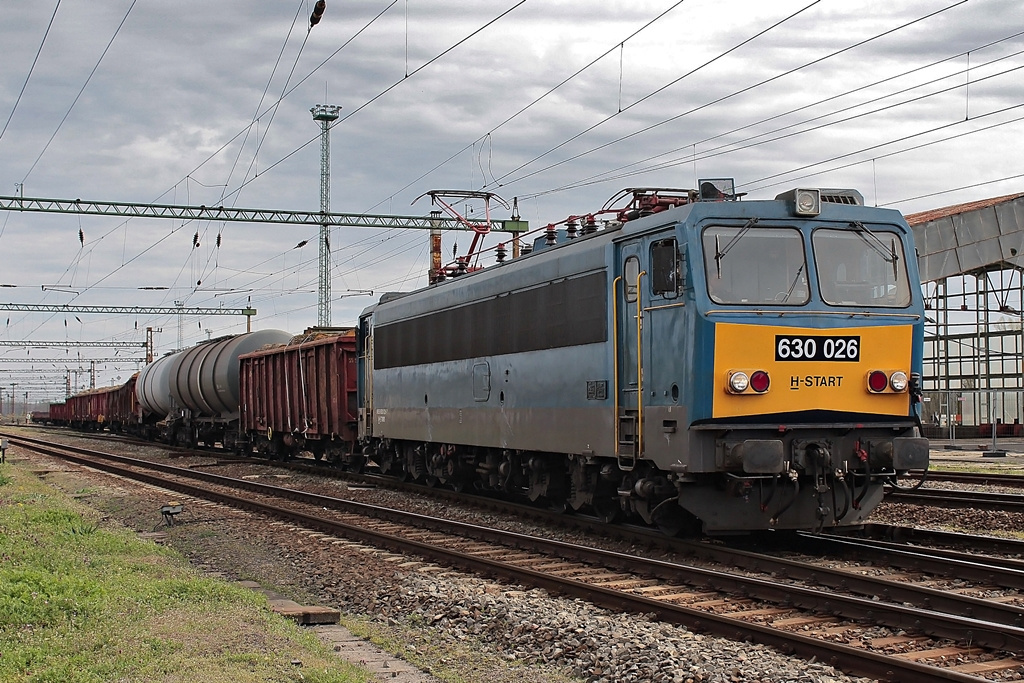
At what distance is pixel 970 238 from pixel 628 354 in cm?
2679

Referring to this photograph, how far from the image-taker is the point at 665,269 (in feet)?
38.8

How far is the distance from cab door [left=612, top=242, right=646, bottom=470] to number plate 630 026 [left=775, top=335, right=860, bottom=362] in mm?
1674

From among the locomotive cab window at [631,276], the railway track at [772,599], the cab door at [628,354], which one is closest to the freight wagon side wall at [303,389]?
the railway track at [772,599]

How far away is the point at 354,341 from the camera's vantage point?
26.6 metres

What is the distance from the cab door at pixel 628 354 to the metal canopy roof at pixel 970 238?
79.2 ft

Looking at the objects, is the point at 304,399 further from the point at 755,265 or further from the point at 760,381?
the point at 760,381

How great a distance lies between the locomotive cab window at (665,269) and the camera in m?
11.7

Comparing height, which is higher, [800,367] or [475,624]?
[800,367]

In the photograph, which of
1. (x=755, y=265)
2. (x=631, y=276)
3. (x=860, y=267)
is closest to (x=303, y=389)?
(x=631, y=276)

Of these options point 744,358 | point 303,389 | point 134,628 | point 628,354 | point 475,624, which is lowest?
point 475,624

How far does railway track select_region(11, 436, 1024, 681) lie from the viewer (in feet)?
24.2

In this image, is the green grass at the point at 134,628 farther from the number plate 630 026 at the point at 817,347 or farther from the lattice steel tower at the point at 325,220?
the lattice steel tower at the point at 325,220

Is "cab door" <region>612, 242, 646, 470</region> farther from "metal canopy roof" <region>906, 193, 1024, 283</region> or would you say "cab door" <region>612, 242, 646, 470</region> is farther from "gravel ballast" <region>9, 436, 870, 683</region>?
"metal canopy roof" <region>906, 193, 1024, 283</region>

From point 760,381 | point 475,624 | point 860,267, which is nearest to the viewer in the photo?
point 475,624
